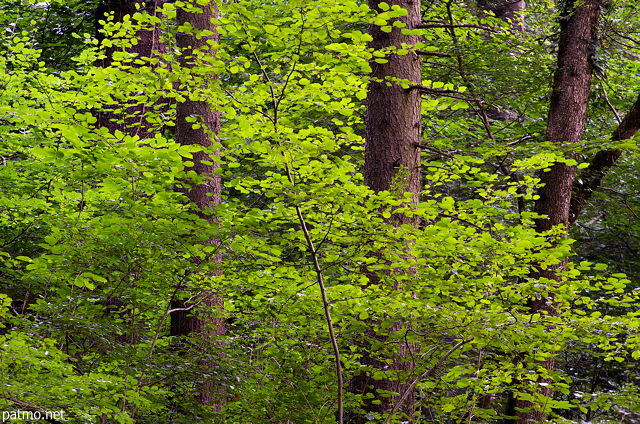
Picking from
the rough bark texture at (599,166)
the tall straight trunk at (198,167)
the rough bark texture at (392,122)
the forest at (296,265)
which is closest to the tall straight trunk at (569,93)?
the forest at (296,265)

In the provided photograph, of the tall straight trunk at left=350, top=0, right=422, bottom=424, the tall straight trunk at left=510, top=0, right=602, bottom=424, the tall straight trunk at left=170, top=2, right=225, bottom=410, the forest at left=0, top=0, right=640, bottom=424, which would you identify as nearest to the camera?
the forest at left=0, top=0, right=640, bottom=424

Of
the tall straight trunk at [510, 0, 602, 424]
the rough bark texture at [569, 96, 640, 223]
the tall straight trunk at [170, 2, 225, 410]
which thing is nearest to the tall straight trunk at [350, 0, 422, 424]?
the tall straight trunk at [170, 2, 225, 410]

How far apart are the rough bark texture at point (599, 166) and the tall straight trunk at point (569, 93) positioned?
1.53 ft

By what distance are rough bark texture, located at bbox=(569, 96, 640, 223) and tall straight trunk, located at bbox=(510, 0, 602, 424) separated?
0.47 metres

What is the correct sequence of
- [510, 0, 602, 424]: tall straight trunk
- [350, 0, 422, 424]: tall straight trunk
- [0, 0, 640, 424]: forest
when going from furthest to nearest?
1. [510, 0, 602, 424]: tall straight trunk
2. [350, 0, 422, 424]: tall straight trunk
3. [0, 0, 640, 424]: forest

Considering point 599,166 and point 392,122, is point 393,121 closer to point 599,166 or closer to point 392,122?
point 392,122

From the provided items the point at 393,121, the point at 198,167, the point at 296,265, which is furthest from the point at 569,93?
the point at 296,265

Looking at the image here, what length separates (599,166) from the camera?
23.9ft

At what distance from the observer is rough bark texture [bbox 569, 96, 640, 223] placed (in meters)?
6.97

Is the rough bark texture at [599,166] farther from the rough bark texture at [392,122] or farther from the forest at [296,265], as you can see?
the rough bark texture at [392,122]

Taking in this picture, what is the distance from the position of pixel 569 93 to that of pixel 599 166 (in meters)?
1.06

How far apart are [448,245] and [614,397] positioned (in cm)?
144

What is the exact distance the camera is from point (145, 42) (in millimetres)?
7938

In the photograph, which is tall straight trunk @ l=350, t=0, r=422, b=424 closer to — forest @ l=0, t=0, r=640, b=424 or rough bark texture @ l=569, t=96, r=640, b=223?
forest @ l=0, t=0, r=640, b=424
